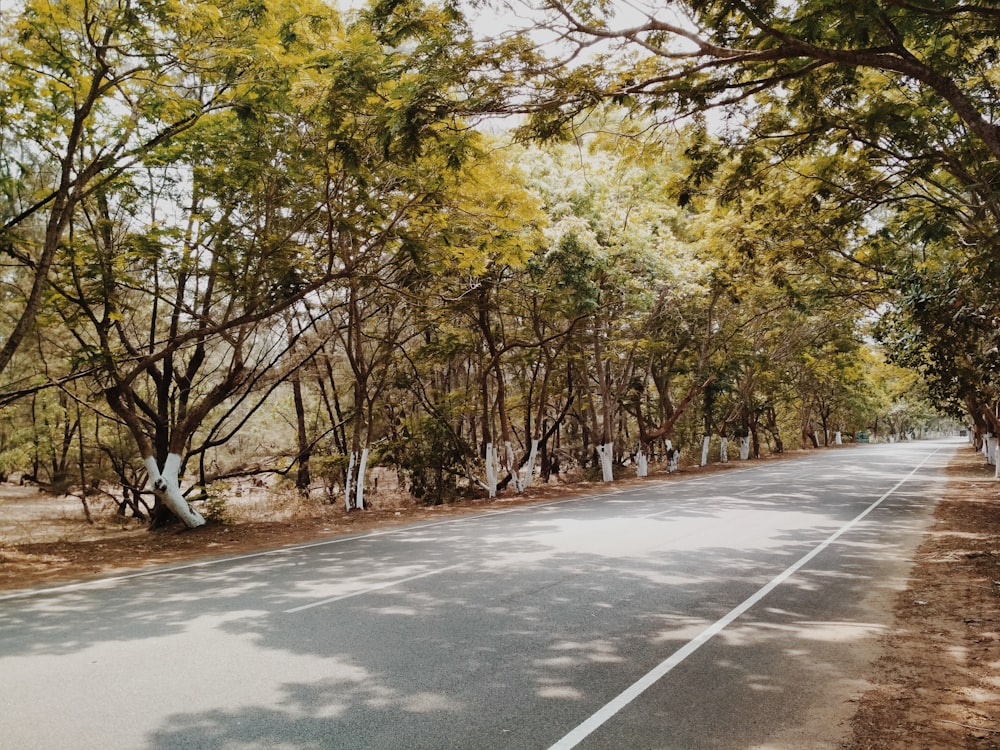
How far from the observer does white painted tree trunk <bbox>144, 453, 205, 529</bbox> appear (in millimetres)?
14531

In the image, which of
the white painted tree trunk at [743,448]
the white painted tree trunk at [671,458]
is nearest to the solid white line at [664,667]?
the white painted tree trunk at [671,458]

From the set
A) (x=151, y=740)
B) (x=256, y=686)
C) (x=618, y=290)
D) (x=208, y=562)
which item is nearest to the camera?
(x=151, y=740)

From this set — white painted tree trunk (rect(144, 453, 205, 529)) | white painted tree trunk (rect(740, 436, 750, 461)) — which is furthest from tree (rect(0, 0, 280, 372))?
white painted tree trunk (rect(740, 436, 750, 461))

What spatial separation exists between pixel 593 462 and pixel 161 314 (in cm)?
2116

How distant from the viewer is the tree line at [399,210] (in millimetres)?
7863

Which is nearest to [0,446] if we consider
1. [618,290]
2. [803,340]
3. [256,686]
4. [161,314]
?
[161,314]

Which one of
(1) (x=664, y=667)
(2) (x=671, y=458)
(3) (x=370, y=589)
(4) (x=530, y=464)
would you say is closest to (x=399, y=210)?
(3) (x=370, y=589)

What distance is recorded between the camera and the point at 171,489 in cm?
1462

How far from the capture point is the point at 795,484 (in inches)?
856

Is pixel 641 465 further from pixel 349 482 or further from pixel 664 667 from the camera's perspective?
pixel 664 667

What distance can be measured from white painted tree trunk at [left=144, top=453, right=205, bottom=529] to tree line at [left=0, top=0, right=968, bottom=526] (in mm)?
71

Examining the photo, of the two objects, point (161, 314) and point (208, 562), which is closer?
point (208, 562)

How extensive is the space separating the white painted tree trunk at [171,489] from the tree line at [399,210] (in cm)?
7

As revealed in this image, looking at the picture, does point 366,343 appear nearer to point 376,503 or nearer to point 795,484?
point 376,503
